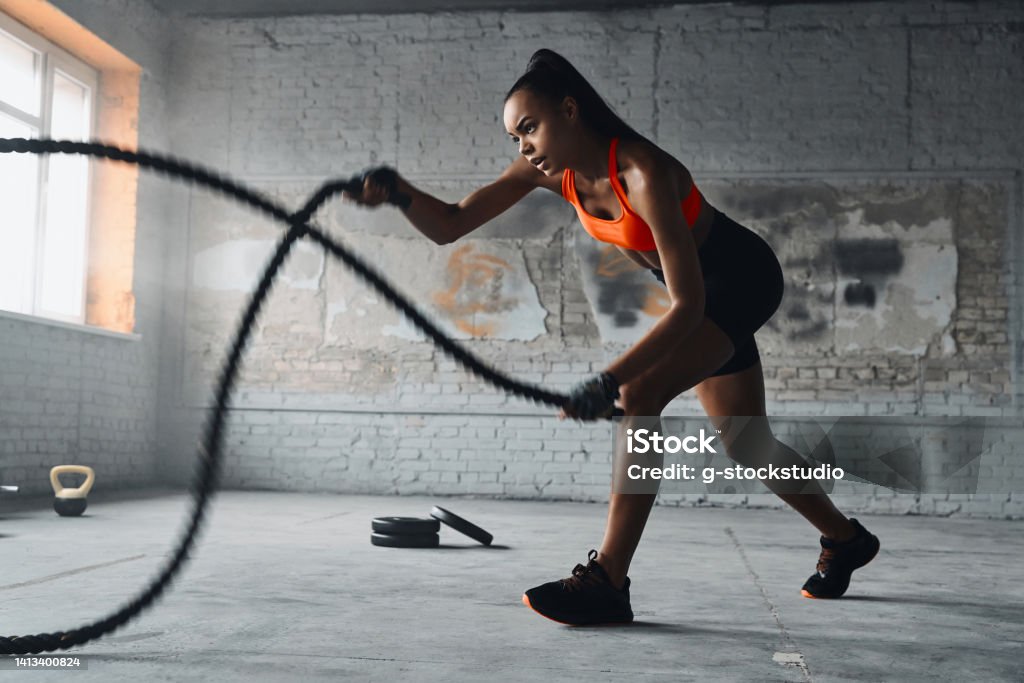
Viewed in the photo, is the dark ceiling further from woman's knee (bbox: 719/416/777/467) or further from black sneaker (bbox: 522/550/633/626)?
black sneaker (bbox: 522/550/633/626)

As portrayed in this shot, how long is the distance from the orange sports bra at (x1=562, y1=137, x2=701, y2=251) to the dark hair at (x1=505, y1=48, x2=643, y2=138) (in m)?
0.05

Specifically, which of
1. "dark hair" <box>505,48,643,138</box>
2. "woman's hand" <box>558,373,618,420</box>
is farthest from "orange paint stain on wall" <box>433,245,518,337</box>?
"woman's hand" <box>558,373,618,420</box>

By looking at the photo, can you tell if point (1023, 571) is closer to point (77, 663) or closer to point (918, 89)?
point (77, 663)

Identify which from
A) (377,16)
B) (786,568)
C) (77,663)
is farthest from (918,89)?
(77,663)

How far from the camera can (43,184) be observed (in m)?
6.20

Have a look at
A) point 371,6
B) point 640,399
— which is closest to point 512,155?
point 371,6

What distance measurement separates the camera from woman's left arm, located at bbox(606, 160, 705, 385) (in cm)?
200

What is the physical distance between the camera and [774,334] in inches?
255

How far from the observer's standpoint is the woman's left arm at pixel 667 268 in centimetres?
200

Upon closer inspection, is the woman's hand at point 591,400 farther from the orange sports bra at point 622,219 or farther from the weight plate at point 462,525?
the weight plate at point 462,525

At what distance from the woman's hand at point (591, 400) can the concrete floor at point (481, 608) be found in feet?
1.56

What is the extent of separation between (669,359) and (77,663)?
4.38 ft

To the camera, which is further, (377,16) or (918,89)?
(377,16)

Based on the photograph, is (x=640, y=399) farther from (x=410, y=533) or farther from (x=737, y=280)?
(x=410, y=533)
